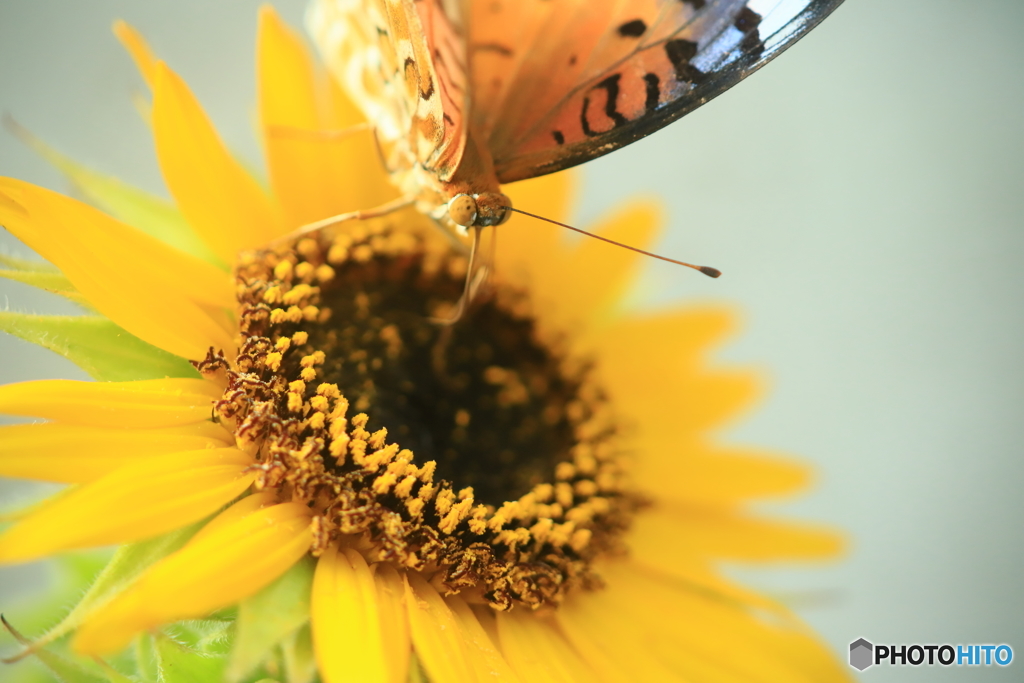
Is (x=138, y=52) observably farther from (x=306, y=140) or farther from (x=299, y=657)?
(x=299, y=657)

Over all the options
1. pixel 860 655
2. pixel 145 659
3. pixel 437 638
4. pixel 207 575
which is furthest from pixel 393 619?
pixel 860 655

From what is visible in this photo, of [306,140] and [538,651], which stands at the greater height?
[306,140]

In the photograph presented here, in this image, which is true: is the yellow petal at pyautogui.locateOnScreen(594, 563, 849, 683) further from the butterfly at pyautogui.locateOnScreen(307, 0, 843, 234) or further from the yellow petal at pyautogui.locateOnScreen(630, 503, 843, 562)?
the butterfly at pyautogui.locateOnScreen(307, 0, 843, 234)

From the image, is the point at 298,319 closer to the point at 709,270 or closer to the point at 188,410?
the point at 188,410

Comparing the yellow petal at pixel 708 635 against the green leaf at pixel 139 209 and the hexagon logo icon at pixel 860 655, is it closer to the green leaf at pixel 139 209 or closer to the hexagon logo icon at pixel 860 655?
the hexagon logo icon at pixel 860 655

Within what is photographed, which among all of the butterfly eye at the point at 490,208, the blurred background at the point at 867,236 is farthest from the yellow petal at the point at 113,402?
the blurred background at the point at 867,236

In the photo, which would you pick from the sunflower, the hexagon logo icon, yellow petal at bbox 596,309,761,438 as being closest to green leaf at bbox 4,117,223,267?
the sunflower
